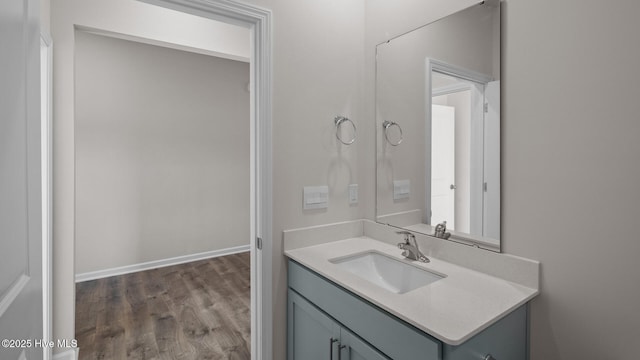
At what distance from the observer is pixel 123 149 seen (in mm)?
3533

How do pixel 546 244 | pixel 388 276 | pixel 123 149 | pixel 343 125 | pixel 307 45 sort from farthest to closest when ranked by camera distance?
pixel 123 149
pixel 343 125
pixel 307 45
pixel 388 276
pixel 546 244

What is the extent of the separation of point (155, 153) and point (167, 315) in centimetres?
193

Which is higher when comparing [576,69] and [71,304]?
[576,69]

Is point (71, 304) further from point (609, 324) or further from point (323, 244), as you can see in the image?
point (609, 324)

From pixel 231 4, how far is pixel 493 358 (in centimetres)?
175

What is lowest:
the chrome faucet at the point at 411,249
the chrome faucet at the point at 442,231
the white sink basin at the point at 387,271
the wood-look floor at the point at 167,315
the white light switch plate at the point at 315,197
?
the wood-look floor at the point at 167,315

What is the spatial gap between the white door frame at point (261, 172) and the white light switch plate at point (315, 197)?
0.21m

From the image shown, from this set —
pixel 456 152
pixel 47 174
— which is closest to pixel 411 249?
pixel 456 152

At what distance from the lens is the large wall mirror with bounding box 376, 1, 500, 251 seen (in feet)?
4.30

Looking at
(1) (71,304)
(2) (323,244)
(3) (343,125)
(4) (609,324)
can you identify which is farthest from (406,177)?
(1) (71,304)

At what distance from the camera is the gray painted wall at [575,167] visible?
972 mm

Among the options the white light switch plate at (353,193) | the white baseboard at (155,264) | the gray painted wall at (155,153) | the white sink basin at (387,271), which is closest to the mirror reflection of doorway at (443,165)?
the white sink basin at (387,271)

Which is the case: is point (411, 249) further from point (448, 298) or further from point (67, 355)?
point (67, 355)

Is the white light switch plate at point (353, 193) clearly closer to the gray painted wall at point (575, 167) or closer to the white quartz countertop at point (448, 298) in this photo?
the white quartz countertop at point (448, 298)
